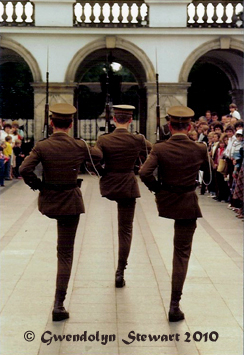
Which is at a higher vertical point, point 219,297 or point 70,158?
point 70,158

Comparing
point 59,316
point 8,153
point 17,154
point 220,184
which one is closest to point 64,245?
point 59,316

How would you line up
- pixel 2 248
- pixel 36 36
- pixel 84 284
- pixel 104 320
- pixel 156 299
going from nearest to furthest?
pixel 104 320, pixel 156 299, pixel 84 284, pixel 2 248, pixel 36 36

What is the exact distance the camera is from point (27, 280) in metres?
8.35

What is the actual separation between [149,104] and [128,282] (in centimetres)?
1489

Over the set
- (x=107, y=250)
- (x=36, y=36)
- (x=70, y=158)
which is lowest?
(x=107, y=250)

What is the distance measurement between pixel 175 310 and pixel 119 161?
74.1 inches

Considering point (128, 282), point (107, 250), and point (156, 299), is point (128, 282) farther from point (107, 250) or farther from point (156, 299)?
point (107, 250)

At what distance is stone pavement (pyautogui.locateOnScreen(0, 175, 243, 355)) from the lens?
245 inches

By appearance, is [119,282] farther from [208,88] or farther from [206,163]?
[208,88]

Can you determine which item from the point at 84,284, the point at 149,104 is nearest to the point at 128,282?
the point at 84,284

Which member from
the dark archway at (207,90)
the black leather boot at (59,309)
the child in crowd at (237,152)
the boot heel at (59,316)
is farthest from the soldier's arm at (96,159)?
the dark archway at (207,90)

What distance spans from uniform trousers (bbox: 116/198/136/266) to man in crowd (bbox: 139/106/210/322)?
1176 millimetres

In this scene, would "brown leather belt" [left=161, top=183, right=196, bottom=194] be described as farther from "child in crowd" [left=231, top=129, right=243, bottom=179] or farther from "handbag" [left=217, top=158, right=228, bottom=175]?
"handbag" [left=217, top=158, right=228, bottom=175]

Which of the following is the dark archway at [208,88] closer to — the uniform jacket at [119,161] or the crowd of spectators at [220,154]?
the crowd of spectators at [220,154]
